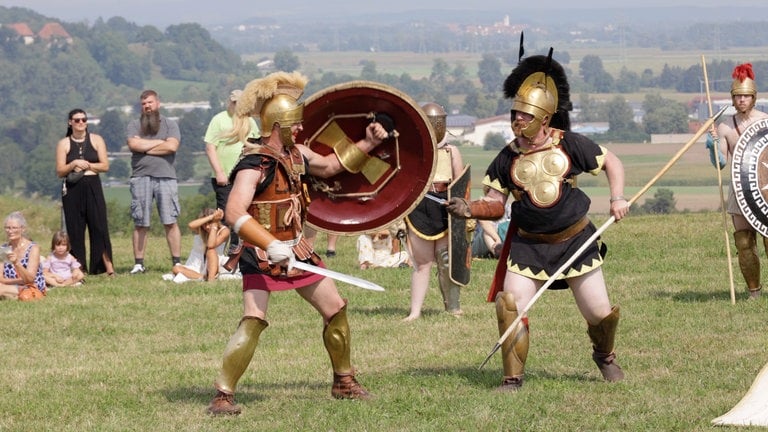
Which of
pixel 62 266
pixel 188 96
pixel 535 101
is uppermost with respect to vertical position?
pixel 535 101

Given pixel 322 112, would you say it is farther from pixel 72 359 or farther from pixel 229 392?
pixel 72 359

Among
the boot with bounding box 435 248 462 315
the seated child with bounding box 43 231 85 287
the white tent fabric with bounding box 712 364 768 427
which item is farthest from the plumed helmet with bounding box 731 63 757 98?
the seated child with bounding box 43 231 85 287

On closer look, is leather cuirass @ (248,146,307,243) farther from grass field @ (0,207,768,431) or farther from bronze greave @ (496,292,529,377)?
bronze greave @ (496,292,529,377)

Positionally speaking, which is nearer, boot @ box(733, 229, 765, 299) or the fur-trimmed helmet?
the fur-trimmed helmet

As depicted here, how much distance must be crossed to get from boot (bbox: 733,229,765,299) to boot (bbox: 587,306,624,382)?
12.8 ft

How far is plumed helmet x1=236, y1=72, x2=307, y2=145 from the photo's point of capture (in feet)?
26.4

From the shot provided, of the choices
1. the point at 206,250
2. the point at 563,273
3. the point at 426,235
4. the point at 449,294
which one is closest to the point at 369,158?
the point at 563,273

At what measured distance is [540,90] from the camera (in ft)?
28.0

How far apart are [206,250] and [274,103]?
7.89 meters

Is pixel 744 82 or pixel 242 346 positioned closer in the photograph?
pixel 242 346

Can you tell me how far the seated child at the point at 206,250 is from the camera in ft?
51.1

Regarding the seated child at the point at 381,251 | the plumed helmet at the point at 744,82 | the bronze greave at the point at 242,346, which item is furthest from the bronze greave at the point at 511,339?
the seated child at the point at 381,251

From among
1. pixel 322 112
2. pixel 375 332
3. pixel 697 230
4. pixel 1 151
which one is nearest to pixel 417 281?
pixel 375 332

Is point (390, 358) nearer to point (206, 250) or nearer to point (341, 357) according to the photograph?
point (341, 357)
